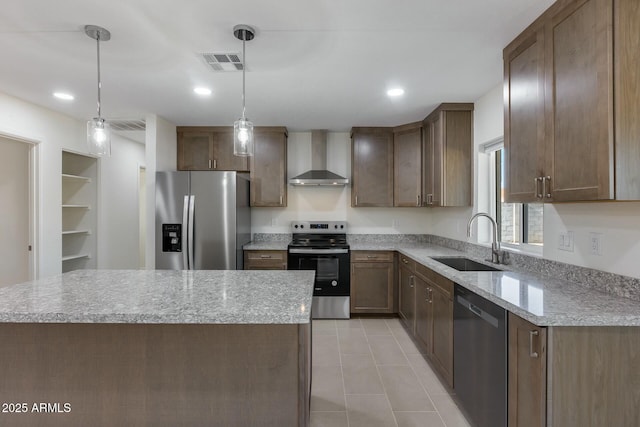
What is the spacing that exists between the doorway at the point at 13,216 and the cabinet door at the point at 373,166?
3789mm

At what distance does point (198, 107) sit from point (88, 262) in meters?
2.79

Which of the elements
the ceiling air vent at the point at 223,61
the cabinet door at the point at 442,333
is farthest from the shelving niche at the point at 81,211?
the cabinet door at the point at 442,333

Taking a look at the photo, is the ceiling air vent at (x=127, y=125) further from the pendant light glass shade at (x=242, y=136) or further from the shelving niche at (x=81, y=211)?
the pendant light glass shade at (x=242, y=136)

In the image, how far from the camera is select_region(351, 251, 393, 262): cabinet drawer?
3.93 meters

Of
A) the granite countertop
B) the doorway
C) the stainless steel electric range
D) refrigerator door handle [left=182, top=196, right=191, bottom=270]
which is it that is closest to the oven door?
the stainless steel electric range

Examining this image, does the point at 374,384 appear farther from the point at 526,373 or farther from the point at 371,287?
the point at 371,287

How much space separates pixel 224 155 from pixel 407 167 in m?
2.37

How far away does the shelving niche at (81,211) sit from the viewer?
4.30 m

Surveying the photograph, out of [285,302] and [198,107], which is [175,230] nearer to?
[198,107]

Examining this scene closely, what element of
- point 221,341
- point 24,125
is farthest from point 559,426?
point 24,125

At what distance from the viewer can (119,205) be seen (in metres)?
4.77

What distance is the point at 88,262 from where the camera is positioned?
436 cm

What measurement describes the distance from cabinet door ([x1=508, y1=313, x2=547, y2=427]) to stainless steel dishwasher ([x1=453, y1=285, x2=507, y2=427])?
6cm

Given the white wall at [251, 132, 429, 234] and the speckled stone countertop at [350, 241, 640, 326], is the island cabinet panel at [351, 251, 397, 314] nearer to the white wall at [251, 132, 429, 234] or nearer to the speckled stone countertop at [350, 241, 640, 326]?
the white wall at [251, 132, 429, 234]
